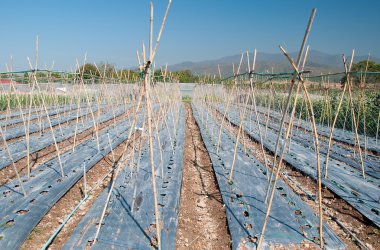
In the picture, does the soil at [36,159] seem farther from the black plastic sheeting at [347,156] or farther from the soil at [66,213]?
the black plastic sheeting at [347,156]

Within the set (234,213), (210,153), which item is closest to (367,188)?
(234,213)

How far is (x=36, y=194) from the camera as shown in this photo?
4.50 metres

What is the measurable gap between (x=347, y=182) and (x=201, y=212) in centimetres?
278

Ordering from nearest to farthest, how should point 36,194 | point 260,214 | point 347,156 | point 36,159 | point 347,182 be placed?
point 260,214
point 36,194
point 347,182
point 36,159
point 347,156

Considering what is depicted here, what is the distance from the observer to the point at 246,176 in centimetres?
560

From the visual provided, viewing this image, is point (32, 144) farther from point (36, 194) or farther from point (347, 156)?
point (347, 156)

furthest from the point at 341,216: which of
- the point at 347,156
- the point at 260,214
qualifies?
the point at 347,156

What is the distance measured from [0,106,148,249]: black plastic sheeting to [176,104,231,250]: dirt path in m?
1.80

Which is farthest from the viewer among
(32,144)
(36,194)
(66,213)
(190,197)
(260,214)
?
(32,144)

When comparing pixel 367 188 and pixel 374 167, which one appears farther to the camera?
pixel 374 167

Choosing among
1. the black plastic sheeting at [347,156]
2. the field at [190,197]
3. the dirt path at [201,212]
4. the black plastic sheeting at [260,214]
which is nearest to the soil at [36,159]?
the field at [190,197]

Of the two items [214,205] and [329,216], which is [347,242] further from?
[214,205]

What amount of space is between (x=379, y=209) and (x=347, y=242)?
1.08m

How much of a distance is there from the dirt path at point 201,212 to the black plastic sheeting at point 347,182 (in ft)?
6.25
